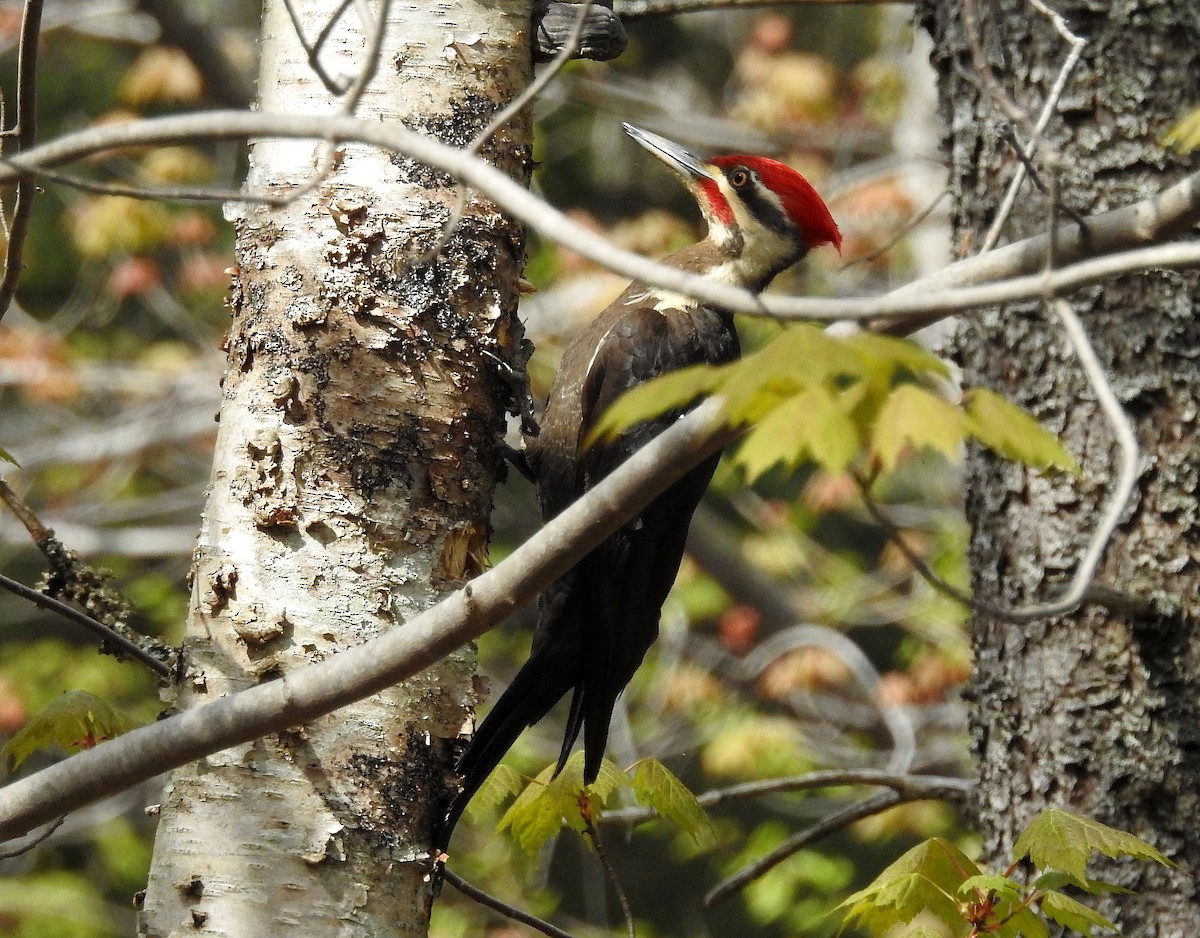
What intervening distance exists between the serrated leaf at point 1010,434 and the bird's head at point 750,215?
1998mm

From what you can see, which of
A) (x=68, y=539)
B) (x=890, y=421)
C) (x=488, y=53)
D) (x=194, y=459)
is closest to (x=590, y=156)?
(x=194, y=459)

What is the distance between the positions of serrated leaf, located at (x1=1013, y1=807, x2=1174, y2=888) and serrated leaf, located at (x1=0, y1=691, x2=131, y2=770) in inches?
56.1

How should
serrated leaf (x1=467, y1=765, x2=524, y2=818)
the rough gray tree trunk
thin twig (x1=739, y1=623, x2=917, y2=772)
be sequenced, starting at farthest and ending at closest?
thin twig (x1=739, y1=623, x2=917, y2=772) → the rough gray tree trunk → serrated leaf (x1=467, y1=765, x2=524, y2=818)

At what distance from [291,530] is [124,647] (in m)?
0.29

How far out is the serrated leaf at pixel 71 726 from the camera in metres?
2.19

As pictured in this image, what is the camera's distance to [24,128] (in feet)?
6.05

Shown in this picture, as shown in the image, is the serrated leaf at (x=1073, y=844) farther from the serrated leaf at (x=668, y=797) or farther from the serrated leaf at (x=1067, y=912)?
the serrated leaf at (x=668, y=797)

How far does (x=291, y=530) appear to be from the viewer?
193 cm

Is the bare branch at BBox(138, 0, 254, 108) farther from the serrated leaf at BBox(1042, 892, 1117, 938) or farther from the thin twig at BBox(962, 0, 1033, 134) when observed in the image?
the serrated leaf at BBox(1042, 892, 1117, 938)

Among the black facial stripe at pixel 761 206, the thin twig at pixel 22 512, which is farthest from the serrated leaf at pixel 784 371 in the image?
the black facial stripe at pixel 761 206

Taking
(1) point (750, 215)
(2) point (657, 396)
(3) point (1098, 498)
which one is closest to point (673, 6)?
(1) point (750, 215)

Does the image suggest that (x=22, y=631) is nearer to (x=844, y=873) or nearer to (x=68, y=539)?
(x=68, y=539)

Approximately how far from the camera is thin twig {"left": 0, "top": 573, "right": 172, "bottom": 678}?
186cm

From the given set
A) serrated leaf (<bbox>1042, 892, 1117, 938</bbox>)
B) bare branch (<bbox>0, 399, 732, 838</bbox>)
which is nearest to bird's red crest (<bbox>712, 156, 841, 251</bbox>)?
serrated leaf (<bbox>1042, 892, 1117, 938</bbox>)
